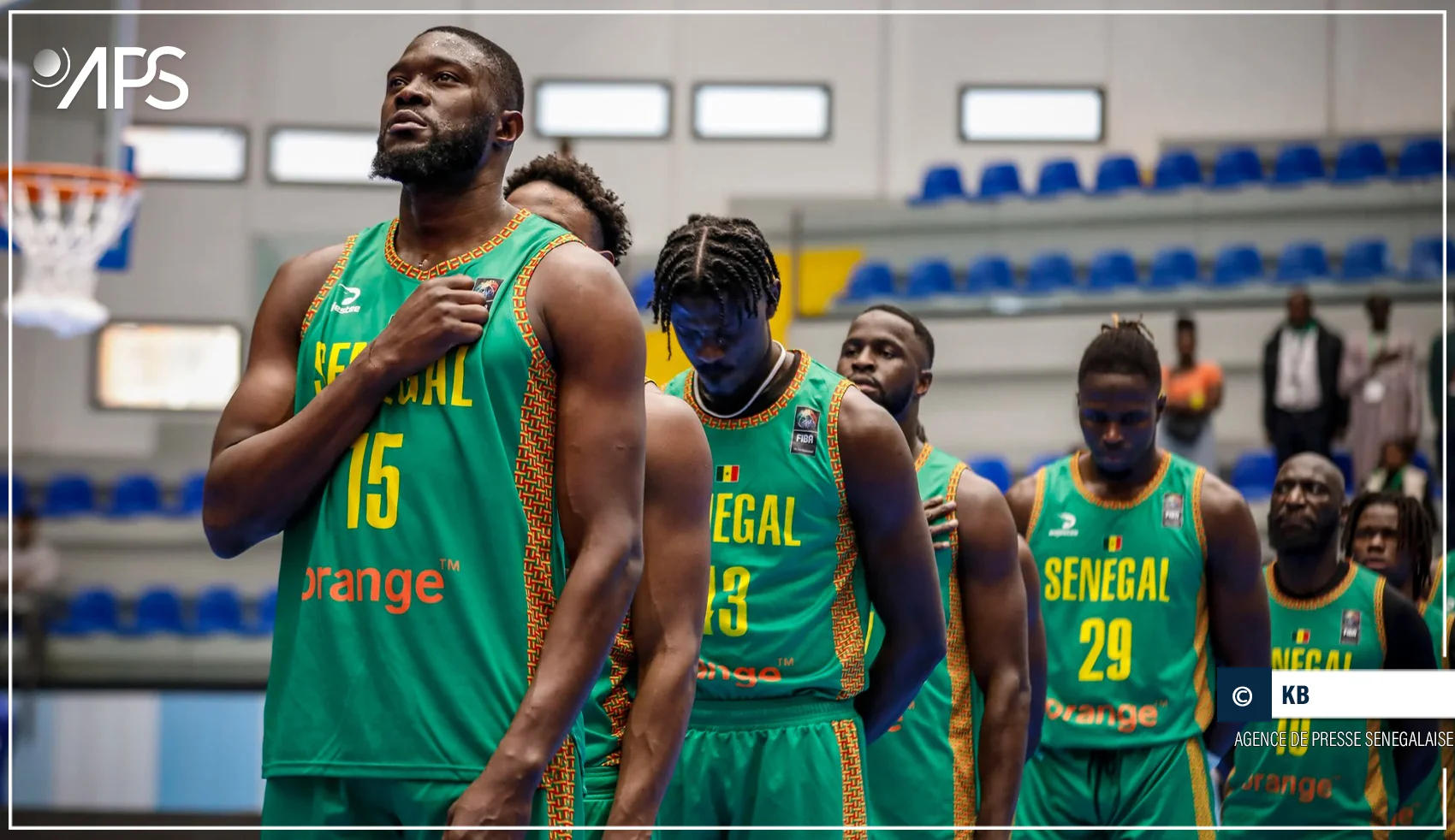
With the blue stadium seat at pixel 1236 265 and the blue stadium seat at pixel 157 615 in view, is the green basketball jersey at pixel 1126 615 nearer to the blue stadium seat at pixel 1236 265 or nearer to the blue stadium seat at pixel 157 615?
the blue stadium seat at pixel 1236 265

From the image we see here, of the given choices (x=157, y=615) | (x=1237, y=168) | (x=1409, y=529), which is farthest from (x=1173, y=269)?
(x=157, y=615)

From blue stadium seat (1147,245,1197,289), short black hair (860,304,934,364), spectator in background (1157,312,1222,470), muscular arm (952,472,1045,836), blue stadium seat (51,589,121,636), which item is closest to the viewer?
muscular arm (952,472,1045,836)

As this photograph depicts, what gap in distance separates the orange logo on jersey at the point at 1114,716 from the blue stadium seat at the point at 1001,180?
32.3ft

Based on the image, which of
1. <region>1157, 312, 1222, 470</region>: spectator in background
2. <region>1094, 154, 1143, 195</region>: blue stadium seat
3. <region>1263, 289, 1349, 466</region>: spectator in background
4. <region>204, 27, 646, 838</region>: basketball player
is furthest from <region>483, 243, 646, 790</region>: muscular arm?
<region>1094, 154, 1143, 195</region>: blue stadium seat

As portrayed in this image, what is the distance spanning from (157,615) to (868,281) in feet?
22.7

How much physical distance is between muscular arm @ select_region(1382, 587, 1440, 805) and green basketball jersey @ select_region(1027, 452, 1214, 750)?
3.15 feet

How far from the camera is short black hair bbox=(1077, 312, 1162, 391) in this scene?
491 cm

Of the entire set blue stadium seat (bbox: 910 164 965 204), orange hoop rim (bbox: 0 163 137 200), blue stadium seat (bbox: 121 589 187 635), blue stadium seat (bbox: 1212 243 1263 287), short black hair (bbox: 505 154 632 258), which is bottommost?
blue stadium seat (bbox: 121 589 187 635)

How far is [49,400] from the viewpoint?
15117 mm

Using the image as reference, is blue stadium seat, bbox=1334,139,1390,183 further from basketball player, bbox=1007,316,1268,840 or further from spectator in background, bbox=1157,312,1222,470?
basketball player, bbox=1007,316,1268,840

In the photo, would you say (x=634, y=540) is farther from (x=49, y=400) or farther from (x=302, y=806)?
(x=49, y=400)

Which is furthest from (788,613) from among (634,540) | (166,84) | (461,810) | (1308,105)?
(1308,105)

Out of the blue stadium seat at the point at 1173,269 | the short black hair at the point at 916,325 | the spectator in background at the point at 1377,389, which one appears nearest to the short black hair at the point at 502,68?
the short black hair at the point at 916,325

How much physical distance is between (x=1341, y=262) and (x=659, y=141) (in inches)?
228
